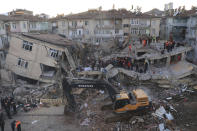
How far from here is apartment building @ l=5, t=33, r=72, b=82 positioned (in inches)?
830

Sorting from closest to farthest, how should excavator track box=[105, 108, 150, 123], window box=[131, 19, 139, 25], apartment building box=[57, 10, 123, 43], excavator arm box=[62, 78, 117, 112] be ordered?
excavator track box=[105, 108, 150, 123], excavator arm box=[62, 78, 117, 112], window box=[131, 19, 139, 25], apartment building box=[57, 10, 123, 43]

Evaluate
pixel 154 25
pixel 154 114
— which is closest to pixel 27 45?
pixel 154 114

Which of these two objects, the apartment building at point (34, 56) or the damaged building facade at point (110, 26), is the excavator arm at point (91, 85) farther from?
the damaged building facade at point (110, 26)

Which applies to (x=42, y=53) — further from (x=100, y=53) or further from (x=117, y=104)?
(x=117, y=104)

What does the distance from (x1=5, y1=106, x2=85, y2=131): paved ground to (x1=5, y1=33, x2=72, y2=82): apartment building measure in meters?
6.78

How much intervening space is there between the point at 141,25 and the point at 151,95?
2053cm

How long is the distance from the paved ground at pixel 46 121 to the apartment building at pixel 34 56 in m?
6.78

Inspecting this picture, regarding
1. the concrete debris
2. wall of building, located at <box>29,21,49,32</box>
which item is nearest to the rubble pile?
the concrete debris

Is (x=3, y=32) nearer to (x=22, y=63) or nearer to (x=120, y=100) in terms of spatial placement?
(x=22, y=63)

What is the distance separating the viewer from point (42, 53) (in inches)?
834

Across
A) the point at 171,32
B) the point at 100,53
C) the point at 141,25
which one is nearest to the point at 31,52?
the point at 100,53

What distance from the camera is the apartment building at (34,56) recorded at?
2108 centimetres

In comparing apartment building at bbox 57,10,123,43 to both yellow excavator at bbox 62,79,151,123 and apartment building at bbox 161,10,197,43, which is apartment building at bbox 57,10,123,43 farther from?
yellow excavator at bbox 62,79,151,123

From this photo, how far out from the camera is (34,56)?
21312mm
